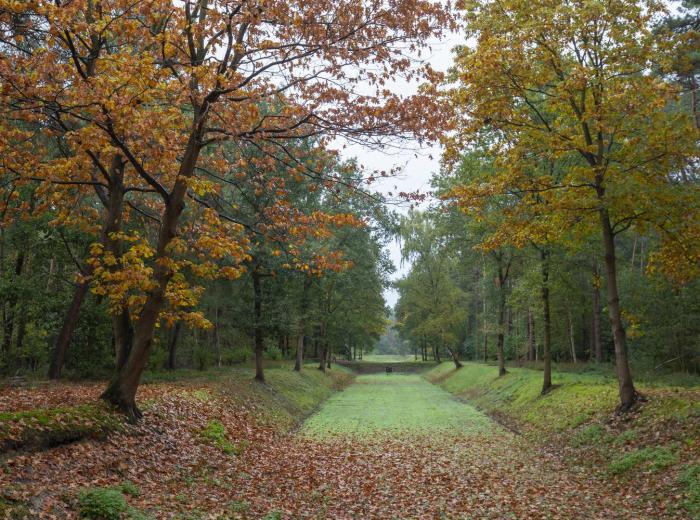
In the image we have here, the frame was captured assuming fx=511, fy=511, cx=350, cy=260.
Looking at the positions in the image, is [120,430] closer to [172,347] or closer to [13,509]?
[13,509]

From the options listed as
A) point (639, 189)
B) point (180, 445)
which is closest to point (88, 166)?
point (180, 445)

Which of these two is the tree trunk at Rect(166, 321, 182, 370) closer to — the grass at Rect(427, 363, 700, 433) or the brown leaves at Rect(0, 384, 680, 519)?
the brown leaves at Rect(0, 384, 680, 519)

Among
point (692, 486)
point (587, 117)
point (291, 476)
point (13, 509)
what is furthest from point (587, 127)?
point (13, 509)

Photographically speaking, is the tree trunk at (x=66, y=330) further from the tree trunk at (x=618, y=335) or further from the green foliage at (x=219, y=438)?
the tree trunk at (x=618, y=335)

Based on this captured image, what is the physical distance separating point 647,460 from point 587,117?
8.32 metres

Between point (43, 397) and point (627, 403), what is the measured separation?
597 inches

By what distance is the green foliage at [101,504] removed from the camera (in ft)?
22.0

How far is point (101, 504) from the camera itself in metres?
6.86

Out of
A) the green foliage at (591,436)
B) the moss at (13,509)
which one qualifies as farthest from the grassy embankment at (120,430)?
the green foliage at (591,436)

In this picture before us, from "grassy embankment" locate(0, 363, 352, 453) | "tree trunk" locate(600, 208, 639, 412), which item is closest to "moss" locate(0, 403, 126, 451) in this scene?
A: "grassy embankment" locate(0, 363, 352, 453)

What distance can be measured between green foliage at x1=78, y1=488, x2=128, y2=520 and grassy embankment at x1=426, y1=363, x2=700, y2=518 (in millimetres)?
8486

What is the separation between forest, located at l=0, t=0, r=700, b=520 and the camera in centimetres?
902

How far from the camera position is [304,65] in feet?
34.6

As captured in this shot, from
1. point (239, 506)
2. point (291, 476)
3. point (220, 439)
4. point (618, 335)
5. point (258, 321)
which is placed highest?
point (258, 321)
